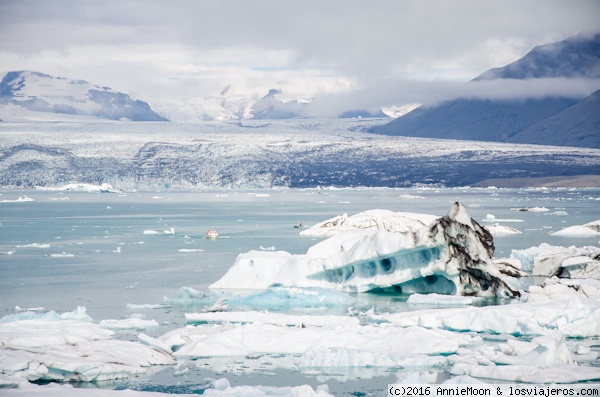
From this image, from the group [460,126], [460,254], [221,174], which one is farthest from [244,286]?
[460,126]

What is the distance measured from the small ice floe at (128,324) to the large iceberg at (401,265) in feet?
12.5

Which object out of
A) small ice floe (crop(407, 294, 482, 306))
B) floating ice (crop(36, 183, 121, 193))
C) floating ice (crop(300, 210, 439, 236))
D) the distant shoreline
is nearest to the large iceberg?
small ice floe (crop(407, 294, 482, 306))

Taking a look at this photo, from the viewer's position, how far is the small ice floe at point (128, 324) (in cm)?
1076

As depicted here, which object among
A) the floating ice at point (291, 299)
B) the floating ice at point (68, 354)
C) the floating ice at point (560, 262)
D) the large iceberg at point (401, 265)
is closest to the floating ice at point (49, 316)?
the floating ice at point (68, 354)

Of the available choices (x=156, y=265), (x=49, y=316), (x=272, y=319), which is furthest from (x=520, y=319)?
(x=156, y=265)

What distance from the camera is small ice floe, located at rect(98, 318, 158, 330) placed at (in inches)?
424

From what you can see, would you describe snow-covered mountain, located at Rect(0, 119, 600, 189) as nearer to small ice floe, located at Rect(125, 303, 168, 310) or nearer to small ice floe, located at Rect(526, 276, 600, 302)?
small ice floe, located at Rect(125, 303, 168, 310)

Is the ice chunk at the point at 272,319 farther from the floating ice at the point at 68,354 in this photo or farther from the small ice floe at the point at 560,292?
the small ice floe at the point at 560,292

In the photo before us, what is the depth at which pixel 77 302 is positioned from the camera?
13.2m

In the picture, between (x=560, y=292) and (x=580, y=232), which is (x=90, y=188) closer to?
(x=580, y=232)

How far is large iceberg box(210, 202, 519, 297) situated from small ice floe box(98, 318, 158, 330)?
12.5 ft

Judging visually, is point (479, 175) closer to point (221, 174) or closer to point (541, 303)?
point (221, 174)

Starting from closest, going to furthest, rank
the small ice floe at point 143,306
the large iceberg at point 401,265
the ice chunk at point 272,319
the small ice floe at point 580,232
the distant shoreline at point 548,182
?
1. the ice chunk at point 272,319
2. the small ice floe at point 143,306
3. the large iceberg at point 401,265
4. the small ice floe at point 580,232
5. the distant shoreline at point 548,182

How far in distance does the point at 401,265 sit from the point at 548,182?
322 ft
